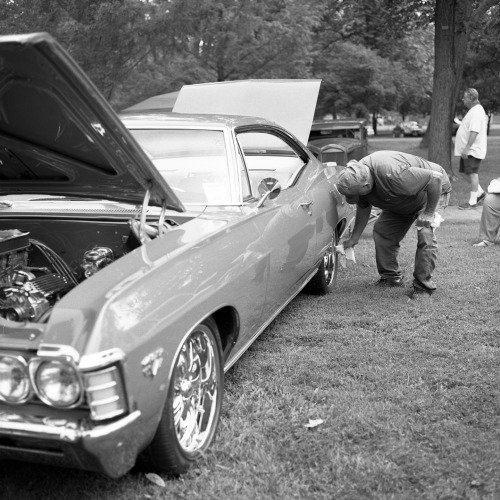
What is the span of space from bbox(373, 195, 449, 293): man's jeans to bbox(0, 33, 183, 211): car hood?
264 cm

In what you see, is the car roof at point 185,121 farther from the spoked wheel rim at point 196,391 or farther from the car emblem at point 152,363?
the car emblem at point 152,363

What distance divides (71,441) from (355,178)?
3243 mm

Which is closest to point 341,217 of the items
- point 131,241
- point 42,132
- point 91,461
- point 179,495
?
point 131,241

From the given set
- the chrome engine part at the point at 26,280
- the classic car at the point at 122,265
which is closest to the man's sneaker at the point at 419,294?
the classic car at the point at 122,265

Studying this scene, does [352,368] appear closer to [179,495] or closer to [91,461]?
[179,495]

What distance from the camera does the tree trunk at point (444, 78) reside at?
11.9 meters

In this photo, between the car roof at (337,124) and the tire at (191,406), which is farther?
the car roof at (337,124)

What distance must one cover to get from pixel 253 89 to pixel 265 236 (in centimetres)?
469

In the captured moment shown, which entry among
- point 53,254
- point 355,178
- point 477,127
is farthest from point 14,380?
point 477,127

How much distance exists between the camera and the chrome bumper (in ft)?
7.37

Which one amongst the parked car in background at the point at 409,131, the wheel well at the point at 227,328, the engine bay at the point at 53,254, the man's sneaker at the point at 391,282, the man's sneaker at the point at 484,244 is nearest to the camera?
the engine bay at the point at 53,254

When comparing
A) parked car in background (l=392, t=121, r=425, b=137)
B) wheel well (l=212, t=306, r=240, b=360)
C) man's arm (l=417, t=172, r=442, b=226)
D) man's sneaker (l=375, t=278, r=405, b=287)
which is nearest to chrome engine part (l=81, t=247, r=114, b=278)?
wheel well (l=212, t=306, r=240, b=360)

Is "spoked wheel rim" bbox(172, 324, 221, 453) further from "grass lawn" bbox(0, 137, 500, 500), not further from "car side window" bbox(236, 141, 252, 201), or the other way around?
"car side window" bbox(236, 141, 252, 201)

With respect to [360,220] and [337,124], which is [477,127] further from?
[360,220]
